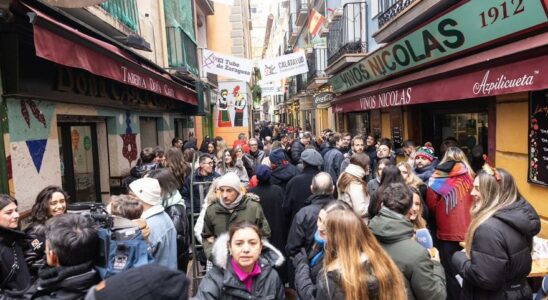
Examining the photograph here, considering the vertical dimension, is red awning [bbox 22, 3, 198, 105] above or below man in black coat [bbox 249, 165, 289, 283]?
above

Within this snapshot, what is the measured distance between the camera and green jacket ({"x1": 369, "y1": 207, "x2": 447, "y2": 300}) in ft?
7.42

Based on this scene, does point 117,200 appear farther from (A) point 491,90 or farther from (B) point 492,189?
(A) point 491,90

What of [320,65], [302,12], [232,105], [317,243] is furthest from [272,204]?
[302,12]

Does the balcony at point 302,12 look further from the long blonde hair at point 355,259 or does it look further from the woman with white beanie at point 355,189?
the long blonde hair at point 355,259

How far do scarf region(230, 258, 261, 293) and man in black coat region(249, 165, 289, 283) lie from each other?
2157mm

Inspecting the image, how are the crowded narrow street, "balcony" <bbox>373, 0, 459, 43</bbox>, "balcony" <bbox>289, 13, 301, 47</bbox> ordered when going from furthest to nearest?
"balcony" <bbox>289, 13, 301, 47</bbox>
"balcony" <bbox>373, 0, 459, 43</bbox>
the crowded narrow street

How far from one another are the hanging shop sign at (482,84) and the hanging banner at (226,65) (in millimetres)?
3996

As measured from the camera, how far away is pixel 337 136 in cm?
961

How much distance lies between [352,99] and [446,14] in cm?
611

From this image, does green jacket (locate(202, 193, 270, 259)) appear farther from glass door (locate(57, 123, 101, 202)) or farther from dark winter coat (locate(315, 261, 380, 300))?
glass door (locate(57, 123, 101, 202))

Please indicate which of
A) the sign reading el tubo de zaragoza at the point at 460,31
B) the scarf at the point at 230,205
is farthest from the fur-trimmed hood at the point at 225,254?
the sign reading el tubo de zaragoza at the point at 460,31

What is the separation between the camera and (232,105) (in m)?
20.1

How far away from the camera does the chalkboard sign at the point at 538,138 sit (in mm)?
4527

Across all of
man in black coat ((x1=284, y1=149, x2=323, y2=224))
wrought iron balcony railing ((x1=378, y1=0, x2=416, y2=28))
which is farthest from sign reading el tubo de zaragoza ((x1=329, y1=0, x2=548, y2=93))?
man in black coat ((x1=284, y1=149, x2=323, y2=224))
